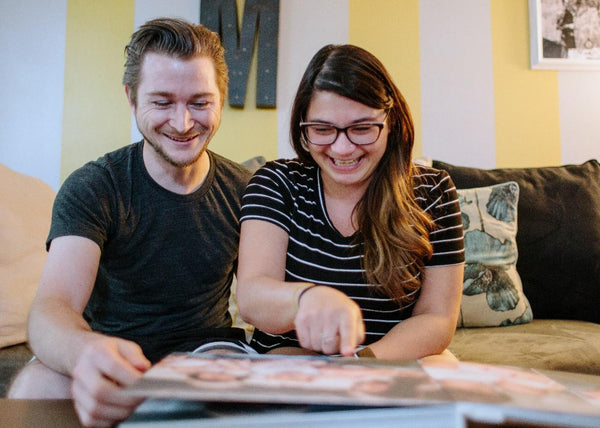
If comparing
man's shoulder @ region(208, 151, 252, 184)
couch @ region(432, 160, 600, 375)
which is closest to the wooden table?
man's shoulder @ region(208, 151, 252, 184)

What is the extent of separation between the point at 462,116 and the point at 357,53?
1.40 m

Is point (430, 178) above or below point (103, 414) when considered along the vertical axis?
above

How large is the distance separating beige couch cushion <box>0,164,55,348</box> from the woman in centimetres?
74

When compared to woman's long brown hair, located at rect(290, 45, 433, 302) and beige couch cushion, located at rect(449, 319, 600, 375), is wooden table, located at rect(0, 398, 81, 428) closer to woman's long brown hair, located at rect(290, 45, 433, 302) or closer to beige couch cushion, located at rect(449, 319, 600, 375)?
woman's long brown hair, located at rect(290, 45, 433, 302)

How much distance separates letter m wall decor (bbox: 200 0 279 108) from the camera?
2.22m

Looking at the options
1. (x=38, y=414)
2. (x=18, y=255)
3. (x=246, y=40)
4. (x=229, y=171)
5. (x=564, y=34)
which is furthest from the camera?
(x=564, y=34)

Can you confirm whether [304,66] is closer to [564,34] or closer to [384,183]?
[564,34]

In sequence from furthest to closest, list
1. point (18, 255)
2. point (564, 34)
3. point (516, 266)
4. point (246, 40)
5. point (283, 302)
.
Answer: point (564, 34) < point (246, 40) < point (516, 266) < point (18, 255) < point (283, 302)

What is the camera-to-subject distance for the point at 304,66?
229 cm

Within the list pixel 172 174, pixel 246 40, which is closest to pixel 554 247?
pixel 172 174

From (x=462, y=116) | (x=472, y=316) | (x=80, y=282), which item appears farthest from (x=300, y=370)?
(x=462, y=116)

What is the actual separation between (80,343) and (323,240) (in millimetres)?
509

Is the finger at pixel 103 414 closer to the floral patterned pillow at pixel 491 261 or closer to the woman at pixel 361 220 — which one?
the woman at pixel 361 220

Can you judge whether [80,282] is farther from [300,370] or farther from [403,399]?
[403,399]
